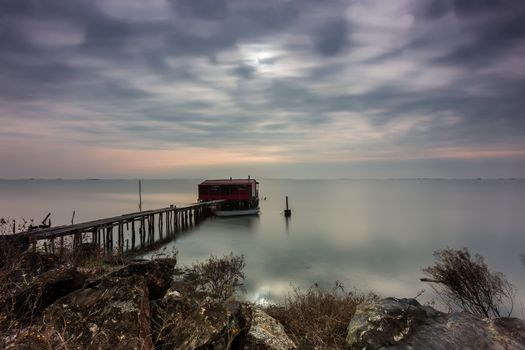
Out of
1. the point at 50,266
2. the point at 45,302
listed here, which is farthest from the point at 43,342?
the point at 50,266

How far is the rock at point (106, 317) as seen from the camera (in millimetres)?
4758

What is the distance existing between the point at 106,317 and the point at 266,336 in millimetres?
2928

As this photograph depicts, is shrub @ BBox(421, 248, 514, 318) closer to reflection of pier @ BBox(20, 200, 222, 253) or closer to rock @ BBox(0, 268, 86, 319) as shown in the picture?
rock @ BBox(0, 268, 86, 319)

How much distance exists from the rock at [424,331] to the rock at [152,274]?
4225 mm

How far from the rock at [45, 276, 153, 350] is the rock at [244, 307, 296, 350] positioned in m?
1.83

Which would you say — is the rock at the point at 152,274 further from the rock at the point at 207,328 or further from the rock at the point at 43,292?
the rock at the point at 43,292

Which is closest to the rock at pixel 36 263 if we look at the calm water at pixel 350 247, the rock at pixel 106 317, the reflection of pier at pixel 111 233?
Result: the rock at pixel 106 317

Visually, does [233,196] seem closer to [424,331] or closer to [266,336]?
[266,336]

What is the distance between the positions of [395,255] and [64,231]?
31.0 meters

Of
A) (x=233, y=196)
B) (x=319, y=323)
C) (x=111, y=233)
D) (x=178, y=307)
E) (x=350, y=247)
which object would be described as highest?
(x=178, y=307)

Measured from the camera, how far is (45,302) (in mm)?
6648

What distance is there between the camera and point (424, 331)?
6.34 m

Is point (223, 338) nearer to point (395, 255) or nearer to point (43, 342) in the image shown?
point (43, 342)

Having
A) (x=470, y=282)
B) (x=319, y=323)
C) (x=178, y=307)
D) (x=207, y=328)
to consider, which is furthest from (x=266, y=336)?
(x=470, y=282)
